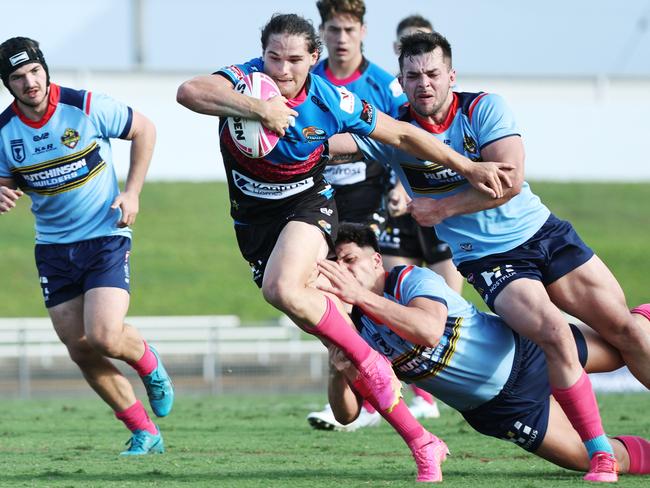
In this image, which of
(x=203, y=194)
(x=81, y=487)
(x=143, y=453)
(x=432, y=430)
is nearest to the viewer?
(x=81, y=487)

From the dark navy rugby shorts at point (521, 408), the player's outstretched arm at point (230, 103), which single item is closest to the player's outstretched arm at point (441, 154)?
the player's outstretched arm at point (230, 103)

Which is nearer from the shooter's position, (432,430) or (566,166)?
(432,430)

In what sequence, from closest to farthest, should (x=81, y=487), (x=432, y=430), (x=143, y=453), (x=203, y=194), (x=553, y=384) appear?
(x=81, y=487) → (x=553, y=384) → (x=143, y=453) → (x=432, y=430) → (x=203, y=194)

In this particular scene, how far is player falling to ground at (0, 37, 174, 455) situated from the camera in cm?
672

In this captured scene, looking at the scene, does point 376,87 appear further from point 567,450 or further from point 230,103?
point 567,450

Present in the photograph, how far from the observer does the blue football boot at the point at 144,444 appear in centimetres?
670

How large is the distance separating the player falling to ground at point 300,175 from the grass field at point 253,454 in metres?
0.57

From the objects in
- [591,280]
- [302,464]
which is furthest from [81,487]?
[591,280]

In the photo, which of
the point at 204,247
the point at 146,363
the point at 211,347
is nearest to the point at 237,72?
the point at 146,363

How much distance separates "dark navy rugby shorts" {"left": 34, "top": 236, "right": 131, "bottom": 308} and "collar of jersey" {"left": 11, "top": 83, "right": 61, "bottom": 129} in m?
0.77

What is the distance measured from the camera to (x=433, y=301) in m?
5.26

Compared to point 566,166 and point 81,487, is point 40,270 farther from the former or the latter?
point 566,166

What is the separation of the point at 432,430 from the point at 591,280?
2479mm

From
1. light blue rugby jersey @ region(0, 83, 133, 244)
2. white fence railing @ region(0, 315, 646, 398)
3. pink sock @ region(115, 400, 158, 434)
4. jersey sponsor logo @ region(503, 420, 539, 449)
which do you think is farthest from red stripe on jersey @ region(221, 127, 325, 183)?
white fence railing @ region(0, 315, 646, 398)
